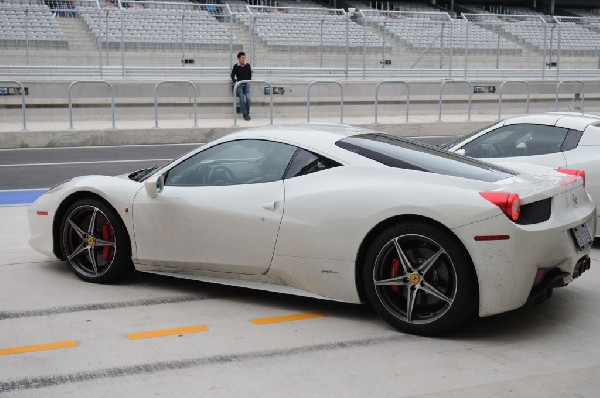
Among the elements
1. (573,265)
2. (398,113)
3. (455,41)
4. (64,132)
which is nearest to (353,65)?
(398,113)

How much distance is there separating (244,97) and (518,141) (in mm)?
14737

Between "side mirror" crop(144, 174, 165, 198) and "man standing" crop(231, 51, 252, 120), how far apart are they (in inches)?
635

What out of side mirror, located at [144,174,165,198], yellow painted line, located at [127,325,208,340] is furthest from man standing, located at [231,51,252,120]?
yellow painted line, located at [127,325,208,340]

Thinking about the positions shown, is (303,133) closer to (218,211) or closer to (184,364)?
(218,211)

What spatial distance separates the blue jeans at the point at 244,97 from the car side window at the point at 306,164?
16.6m

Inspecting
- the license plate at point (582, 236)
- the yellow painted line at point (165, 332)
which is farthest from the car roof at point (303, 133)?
the license plate at point (582, 236)

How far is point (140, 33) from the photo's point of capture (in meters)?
24.0

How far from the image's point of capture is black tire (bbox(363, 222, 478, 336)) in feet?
16.7

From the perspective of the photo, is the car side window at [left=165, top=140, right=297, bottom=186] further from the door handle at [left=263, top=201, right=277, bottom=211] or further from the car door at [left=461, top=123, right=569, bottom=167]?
the car door at [left=461, top=123, right=569, bottom=167]

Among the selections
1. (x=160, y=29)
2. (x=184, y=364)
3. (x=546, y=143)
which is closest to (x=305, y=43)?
(x=160, y=29)

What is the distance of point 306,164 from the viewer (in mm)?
5836

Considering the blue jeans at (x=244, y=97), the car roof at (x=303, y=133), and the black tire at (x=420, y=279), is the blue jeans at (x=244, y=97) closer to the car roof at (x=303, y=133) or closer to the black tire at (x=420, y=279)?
the car roof at (x=303, y=133)

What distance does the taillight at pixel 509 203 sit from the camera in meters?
5.03

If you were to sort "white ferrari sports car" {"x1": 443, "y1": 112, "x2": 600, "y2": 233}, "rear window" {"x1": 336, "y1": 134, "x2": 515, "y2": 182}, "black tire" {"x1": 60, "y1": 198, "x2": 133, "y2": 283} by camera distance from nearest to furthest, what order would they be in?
1. "rear window" {"x1": 336, "y1": 134, "x2": 515, "y2": 182}
2. "black tire" {"x1": 60, "y1": 198, "x2": 133, "y2": 283}
3. "white ferrari sports car" {"x1": 443, "y1": 112, "x2": 600, "y2": 233}
